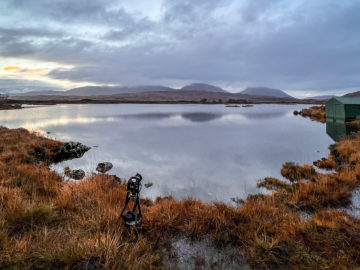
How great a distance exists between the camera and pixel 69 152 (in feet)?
41.5

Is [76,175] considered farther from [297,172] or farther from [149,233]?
[297,172]

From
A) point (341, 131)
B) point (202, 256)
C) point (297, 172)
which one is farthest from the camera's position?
point (341, 131)

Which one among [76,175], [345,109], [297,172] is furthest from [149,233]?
[345,109]

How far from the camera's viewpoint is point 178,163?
1123cm

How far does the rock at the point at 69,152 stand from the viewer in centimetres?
1211

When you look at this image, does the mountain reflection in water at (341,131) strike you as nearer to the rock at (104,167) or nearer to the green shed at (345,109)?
the green shed at (345,109)

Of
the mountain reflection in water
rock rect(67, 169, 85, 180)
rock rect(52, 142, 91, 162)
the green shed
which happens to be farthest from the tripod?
→ the green shed

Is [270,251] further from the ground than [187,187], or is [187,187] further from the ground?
[270,251]

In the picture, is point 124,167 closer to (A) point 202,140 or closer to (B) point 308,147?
(A) point 202,140

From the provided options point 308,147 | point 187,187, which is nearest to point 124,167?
point 187,187

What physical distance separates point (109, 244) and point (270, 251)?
2.30 meters

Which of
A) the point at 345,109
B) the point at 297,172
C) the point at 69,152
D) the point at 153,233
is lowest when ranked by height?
the point at 297,172

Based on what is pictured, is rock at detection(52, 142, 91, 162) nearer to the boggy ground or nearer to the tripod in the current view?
the boggy ground

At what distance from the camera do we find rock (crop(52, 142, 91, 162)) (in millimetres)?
12113
